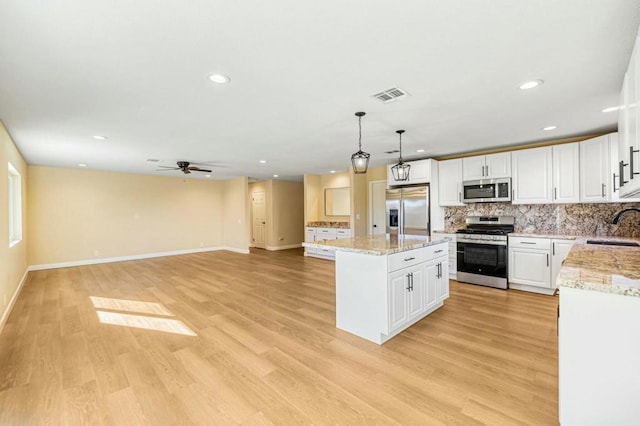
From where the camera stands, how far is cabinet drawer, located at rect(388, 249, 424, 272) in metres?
2.86

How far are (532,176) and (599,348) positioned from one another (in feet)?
12.7

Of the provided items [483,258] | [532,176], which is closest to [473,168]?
[532,176]

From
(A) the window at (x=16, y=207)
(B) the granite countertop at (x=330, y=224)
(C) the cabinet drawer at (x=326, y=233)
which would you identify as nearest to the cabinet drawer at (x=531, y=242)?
(B) the granite countertop at (x=330, y=224)

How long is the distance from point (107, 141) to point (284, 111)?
3067mm

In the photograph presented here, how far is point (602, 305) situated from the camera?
1.51 meters

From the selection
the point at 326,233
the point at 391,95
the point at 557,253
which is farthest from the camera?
the point at 326,233

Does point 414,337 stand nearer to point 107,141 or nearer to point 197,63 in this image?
point 197,63

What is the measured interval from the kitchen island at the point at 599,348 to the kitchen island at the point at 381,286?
4.55ft

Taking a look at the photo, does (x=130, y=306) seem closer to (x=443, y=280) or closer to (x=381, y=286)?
(x=381, y=286)

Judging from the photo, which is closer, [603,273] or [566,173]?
[603,273]

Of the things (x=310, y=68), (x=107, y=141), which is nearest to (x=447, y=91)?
(x=310, y=68)

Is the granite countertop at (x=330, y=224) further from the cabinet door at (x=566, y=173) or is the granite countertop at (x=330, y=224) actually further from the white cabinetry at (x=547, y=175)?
the cabinet door at (x=566, y=173)

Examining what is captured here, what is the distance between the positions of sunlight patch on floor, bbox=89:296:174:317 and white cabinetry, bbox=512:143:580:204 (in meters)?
5.63

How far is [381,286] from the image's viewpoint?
2.82m
